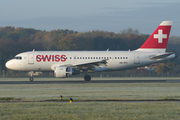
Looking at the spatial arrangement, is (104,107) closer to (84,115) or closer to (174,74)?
(84,115)

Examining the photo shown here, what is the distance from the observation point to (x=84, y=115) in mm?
12195

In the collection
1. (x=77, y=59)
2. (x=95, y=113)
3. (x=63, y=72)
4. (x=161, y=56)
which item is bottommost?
(x=95, y=113)

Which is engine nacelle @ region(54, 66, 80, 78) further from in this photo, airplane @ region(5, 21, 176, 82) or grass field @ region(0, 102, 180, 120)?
grass field @ region(0, 102, 180, 120)

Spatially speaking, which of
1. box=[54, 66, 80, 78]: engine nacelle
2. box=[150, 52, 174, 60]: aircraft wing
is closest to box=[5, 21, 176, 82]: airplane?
box=[150, 52, 174, 60]: aircraft wing

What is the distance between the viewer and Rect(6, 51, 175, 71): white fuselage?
38.9 meters

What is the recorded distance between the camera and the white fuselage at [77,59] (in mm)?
38925

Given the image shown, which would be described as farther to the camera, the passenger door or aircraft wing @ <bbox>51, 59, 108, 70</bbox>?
the passenger door

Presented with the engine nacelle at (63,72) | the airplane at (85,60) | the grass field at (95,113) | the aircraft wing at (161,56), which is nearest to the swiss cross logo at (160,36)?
the airplane at (85,60)

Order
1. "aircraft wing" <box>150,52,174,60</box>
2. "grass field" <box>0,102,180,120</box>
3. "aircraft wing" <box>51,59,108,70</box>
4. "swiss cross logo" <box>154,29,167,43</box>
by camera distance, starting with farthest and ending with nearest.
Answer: "swiss cross logo" <box>154,29,167,43</box> → "aircraft wing" <box>150,52,174,60</box> → "aircraft wing" <box>51,59,108,70</box> → "grass field" <box>0,102,180,120</box>

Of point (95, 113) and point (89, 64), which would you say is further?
point (89, 64)

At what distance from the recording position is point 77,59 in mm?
39156

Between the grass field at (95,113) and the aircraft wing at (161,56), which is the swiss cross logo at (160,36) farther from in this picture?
the grass field at (95,113)

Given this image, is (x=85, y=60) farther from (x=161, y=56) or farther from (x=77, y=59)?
(x=161, y=56)

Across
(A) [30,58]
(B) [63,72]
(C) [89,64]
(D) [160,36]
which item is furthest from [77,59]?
(D) [160,36]
